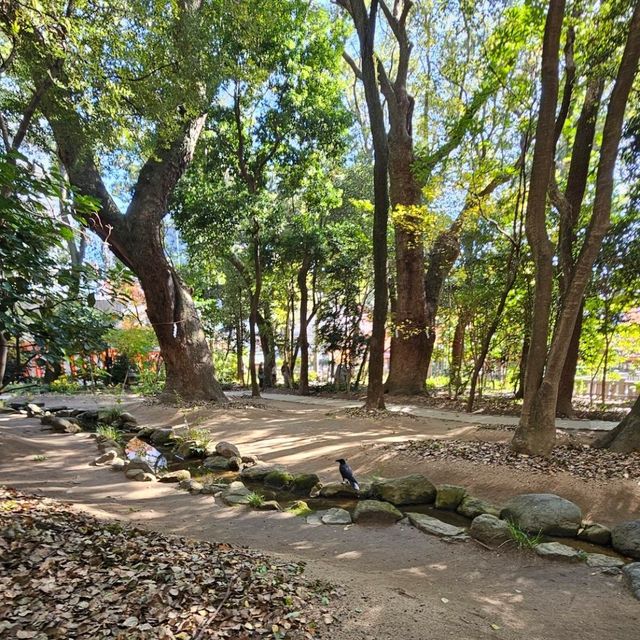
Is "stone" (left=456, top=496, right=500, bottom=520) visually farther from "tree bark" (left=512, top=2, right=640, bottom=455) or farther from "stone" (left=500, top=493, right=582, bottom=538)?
"tree bark" (left=512, top=2, right=640, bottom=455)

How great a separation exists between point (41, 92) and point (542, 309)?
6424 millimetres

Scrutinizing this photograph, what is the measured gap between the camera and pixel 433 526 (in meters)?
4.50

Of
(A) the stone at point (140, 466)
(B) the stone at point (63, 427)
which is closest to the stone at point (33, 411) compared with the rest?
(B) the stone at point (63, 427)

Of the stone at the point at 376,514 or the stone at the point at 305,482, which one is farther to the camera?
the stone at the point at 305,482

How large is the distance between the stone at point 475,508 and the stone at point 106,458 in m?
5.04

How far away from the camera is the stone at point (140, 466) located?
6.38 meters

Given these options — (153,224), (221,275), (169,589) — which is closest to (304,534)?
(169,589)

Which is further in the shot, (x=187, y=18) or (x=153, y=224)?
(x=153, y=224)

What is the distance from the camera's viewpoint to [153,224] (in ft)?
35.3

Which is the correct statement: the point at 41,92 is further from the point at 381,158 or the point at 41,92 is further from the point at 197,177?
the point at 197,177

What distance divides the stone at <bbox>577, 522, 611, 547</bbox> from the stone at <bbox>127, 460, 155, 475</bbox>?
539 centimetres

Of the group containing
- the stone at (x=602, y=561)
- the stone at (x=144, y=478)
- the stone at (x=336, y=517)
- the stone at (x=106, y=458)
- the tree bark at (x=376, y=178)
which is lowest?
the stone at (x=336, y=517)

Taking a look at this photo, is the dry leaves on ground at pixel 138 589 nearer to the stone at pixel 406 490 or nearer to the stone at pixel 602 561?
the stone at pixel 602 561

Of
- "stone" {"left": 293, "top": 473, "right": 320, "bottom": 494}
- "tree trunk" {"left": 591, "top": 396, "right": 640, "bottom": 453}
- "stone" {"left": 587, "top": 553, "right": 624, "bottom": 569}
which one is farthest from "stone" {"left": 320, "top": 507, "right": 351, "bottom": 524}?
"tree trunk" {"left": 591, "top": 396, "right": 640, "bottom": 453}
